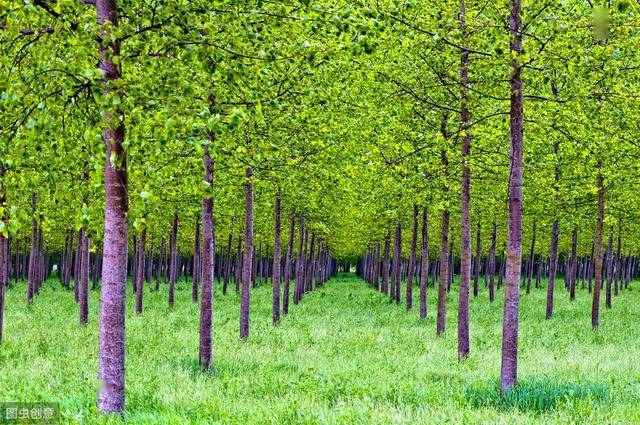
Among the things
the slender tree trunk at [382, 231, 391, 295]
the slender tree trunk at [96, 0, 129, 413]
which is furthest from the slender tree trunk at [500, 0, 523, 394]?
the slender tree trunk at [382, 231, 391, 295]

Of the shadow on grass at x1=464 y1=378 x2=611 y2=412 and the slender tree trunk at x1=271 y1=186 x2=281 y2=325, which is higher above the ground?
the slender tree trunk at x1=271 y1=186 x2=281 y2=325

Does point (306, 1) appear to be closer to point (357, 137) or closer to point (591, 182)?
point (357, 137)

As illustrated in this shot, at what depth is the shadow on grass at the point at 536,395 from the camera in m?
8.13

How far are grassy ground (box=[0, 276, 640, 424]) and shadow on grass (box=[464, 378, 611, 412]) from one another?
1.3 inches

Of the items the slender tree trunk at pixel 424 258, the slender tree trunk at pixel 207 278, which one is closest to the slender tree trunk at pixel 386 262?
the slender tree trunk at pixel 424 258

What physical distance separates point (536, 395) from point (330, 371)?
14.2 ft

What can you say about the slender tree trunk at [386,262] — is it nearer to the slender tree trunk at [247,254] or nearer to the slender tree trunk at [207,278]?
the slender tree trunk at [247,254]

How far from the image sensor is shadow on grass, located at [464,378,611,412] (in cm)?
813

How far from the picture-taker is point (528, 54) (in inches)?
321

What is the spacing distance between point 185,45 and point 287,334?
42.0 ft

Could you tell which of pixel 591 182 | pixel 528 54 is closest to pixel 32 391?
pixel 528 54

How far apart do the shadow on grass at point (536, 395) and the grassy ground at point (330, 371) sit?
0.11 ft

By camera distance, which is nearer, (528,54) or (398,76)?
(528,54)

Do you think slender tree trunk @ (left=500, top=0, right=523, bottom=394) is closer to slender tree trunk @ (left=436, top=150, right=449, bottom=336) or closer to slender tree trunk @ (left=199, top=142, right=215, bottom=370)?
slender tree trunk @ (left=199, top=142, right=215, bottom=370)
